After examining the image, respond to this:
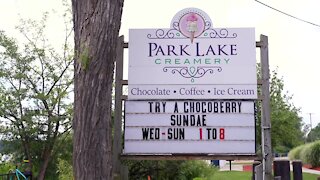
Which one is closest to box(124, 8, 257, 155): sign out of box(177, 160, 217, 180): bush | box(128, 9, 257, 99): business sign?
box(128, 9, 257, 99): business sign

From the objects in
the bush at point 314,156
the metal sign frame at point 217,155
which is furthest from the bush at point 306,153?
the metal sign frame at point 217,155

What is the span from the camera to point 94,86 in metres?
6.07

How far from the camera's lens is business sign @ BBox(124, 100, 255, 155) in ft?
23.4

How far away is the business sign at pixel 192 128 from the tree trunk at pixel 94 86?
110 cm

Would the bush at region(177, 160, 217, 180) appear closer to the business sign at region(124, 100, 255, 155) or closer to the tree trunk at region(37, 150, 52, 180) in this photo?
the tree trunk at region(37, 150, 52, 180)

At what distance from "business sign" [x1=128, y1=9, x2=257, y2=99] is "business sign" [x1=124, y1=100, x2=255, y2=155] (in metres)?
0.16

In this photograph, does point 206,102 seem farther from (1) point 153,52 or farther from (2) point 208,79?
(1) point 153,52

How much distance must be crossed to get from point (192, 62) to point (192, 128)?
1.03 meters

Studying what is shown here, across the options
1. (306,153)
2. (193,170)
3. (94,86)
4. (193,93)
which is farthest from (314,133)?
(94,86)

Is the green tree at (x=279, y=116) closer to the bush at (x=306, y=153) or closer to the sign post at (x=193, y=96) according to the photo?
the bush at (x=306, y=153)

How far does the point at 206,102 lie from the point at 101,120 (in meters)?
1.87

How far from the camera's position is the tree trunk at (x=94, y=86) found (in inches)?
235

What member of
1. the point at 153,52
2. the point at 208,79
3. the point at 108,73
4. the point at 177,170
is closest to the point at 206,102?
the point at 208,79

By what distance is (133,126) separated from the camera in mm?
7203
